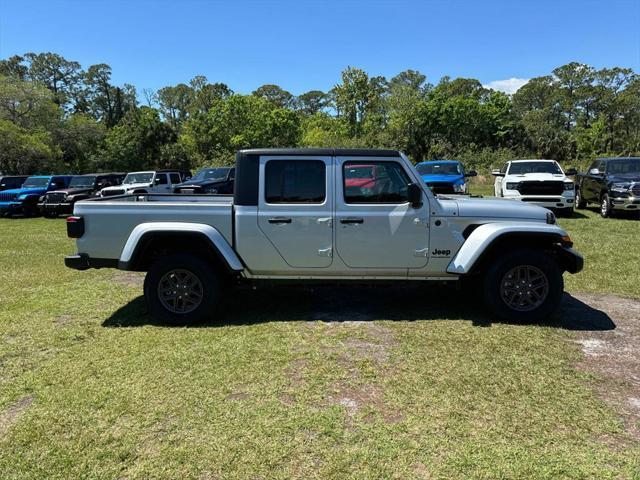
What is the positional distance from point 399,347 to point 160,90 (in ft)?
268

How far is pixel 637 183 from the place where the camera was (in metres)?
12.9

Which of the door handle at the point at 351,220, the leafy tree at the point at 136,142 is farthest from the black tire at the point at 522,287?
the leafy tree at the point at 136,142

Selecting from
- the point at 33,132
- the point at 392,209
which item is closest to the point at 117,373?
the point at 392,209

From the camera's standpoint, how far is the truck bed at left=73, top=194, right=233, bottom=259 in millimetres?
4930

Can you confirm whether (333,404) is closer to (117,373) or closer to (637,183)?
(117,373)

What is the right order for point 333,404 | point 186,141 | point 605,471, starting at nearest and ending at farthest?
point 605,471 < point 333,404 < point 186,141

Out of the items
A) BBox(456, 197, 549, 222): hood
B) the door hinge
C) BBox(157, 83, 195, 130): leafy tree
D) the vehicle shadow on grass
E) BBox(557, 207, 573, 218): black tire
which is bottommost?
the vehicle shadow on grass

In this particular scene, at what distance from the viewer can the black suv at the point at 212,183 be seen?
1410 cm

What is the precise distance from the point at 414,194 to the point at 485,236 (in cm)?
85

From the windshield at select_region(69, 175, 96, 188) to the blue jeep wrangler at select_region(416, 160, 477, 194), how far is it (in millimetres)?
12866

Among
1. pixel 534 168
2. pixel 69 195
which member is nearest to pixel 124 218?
pixel 534 168

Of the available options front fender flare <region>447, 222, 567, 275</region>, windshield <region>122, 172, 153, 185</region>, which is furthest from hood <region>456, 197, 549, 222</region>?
windshield <region>122, 172, 153, 185</region>

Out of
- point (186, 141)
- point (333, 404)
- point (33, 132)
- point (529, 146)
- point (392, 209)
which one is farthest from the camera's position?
point (186, 141)

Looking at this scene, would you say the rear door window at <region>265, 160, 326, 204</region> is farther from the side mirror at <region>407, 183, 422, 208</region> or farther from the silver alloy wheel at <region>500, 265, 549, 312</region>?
the silver alloy wheel at <region>500, 265, 549, 312</region>
